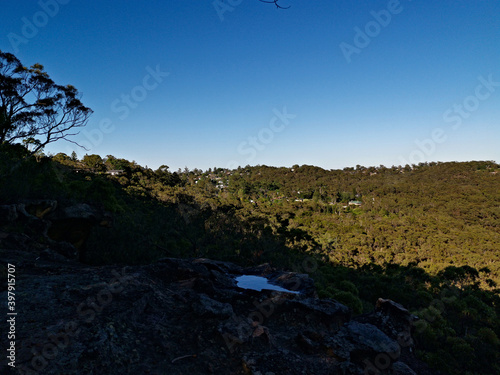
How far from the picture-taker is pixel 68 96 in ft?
57.5

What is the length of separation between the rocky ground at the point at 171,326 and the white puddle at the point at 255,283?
35.6 inches

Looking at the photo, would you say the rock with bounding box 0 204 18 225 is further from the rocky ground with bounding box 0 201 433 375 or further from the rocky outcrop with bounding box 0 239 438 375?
the rocky outcrop with bounding box 0 239 438 375

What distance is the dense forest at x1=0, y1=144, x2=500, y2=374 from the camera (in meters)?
15.7

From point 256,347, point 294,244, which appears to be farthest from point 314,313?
point 294,244

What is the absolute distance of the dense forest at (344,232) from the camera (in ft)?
51.5

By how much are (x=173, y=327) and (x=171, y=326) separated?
0.05 meters

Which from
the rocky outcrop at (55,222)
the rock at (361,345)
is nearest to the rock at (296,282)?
the rock at (361,345)

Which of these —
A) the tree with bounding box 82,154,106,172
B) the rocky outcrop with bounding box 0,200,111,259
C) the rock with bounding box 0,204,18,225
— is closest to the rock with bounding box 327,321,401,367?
the rocky outcrop with bounding box 0,200,111,259

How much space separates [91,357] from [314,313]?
16.9ft

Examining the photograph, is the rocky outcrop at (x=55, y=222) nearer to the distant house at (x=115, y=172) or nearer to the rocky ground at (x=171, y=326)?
the rocky ground at (x=171, y=326)

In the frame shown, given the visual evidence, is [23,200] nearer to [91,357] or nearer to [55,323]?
[55,323]

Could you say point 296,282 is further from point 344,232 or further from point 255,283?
point 344,232

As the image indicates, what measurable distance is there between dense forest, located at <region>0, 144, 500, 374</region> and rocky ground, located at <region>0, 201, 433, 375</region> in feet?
18.4

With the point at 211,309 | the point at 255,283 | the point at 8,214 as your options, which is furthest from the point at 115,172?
the point at 211,309
